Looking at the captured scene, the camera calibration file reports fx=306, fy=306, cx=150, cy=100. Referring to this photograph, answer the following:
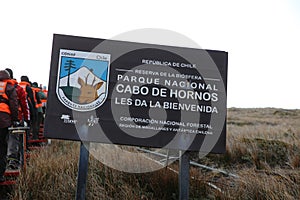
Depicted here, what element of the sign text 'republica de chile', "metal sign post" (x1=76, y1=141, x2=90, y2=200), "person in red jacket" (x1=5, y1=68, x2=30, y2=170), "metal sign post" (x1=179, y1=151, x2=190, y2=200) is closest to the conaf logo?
the sign text 'republica de chile'

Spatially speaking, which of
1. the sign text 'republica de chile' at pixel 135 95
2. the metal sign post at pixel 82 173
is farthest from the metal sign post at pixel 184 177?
the metal sign post at pixel 82 173

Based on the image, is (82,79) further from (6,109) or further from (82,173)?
(6,109)

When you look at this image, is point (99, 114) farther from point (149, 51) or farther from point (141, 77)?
point (149, 51)

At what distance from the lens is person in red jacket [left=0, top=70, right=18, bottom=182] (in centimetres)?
514

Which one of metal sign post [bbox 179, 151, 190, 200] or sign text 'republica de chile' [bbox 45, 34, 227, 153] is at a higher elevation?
sign text 'republica de chile' [bbox 45, 34, 227, 153]

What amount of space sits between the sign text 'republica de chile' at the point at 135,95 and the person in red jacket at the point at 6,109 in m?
1.79

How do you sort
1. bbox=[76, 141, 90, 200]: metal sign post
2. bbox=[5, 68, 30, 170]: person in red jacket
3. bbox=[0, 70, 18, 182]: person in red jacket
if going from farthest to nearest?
1. bbox=[5, 68, 30, 170]: person in red jacket
2. bbox=[0, 70, 18, 182]: person in red jacket
3. bbox=[76, 141, 90, 200]: metal sign post

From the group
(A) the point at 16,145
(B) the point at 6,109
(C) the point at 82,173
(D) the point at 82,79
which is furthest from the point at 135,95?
(A) the point at 16,145

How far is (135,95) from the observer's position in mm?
3977

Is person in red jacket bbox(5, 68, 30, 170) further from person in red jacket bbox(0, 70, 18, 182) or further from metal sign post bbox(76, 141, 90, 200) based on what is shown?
metal sign post bbox(76, 141, 90, 200)

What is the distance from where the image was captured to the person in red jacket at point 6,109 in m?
5.14

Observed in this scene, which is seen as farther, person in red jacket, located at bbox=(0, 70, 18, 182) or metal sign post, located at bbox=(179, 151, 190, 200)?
person in red jacket, located at bbox=(0, 70, 18, 182)

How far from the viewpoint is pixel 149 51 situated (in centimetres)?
411

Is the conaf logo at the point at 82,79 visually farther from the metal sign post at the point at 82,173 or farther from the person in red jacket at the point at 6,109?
the person in red jacket at the point at 6,109
